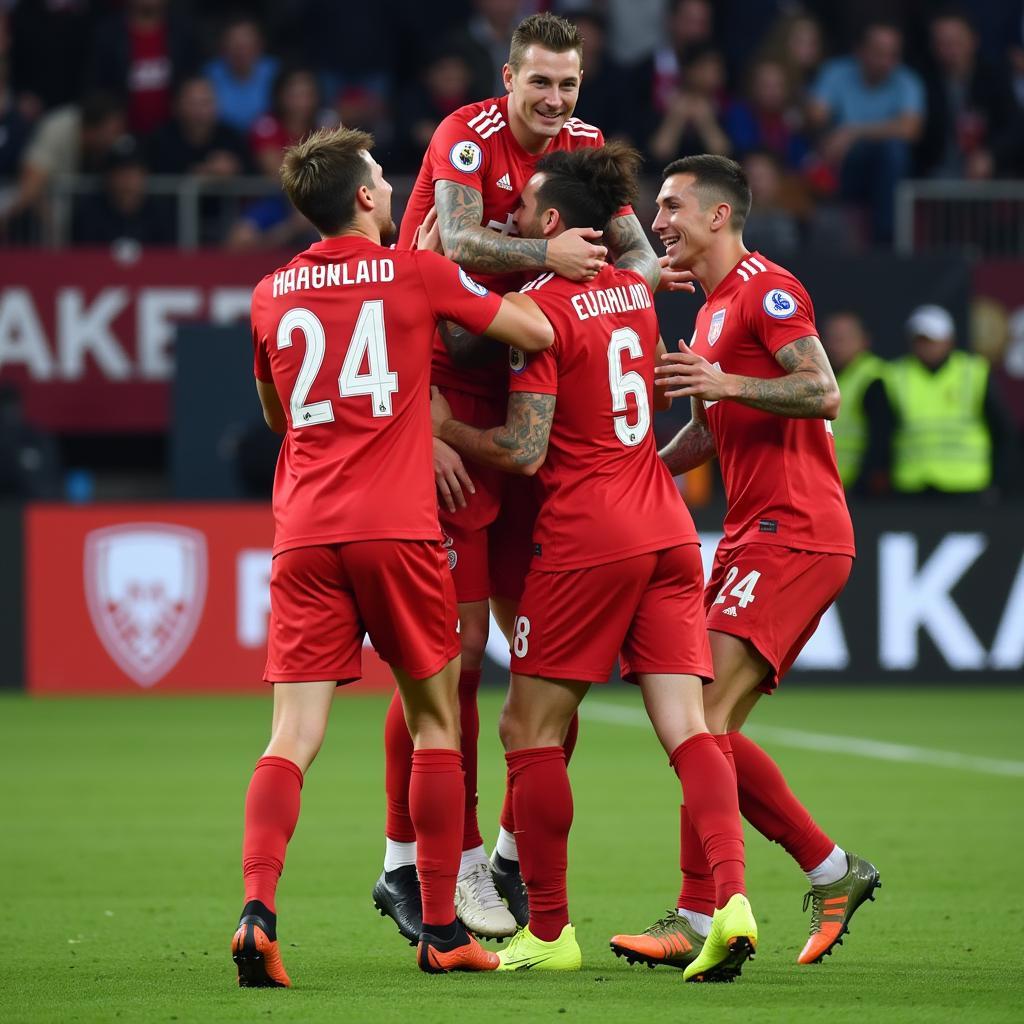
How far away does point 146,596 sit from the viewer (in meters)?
13.8

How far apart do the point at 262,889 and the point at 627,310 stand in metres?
1.98

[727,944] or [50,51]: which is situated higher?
[50,51]

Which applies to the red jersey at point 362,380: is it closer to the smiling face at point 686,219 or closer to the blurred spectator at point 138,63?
the smiling face at point 686,219

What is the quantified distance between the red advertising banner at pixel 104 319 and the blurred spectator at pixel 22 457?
30 cm

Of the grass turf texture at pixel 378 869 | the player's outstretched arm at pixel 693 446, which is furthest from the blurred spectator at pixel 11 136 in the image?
the player's outstretched arm at pixel 693 446

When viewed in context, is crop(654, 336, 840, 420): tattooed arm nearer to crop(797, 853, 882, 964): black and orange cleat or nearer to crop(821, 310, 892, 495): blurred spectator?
crop(797, 853, 882, 964): black and orange cleat

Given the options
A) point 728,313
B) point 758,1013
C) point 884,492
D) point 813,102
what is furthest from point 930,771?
point 813,102

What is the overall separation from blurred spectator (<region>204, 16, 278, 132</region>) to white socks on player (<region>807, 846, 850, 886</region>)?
11.3 metres

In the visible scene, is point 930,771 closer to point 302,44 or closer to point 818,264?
point 818,264

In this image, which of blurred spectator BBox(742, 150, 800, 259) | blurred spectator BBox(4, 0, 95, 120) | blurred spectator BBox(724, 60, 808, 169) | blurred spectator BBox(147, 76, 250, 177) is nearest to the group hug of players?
blurred spectator BBox(742, 150, 800, 259)

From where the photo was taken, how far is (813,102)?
55.3ft

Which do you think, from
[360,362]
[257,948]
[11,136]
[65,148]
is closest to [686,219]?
[360,362]

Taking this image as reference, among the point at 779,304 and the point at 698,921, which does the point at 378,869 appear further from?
the point at 779,304

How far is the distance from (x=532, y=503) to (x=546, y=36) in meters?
1.45
